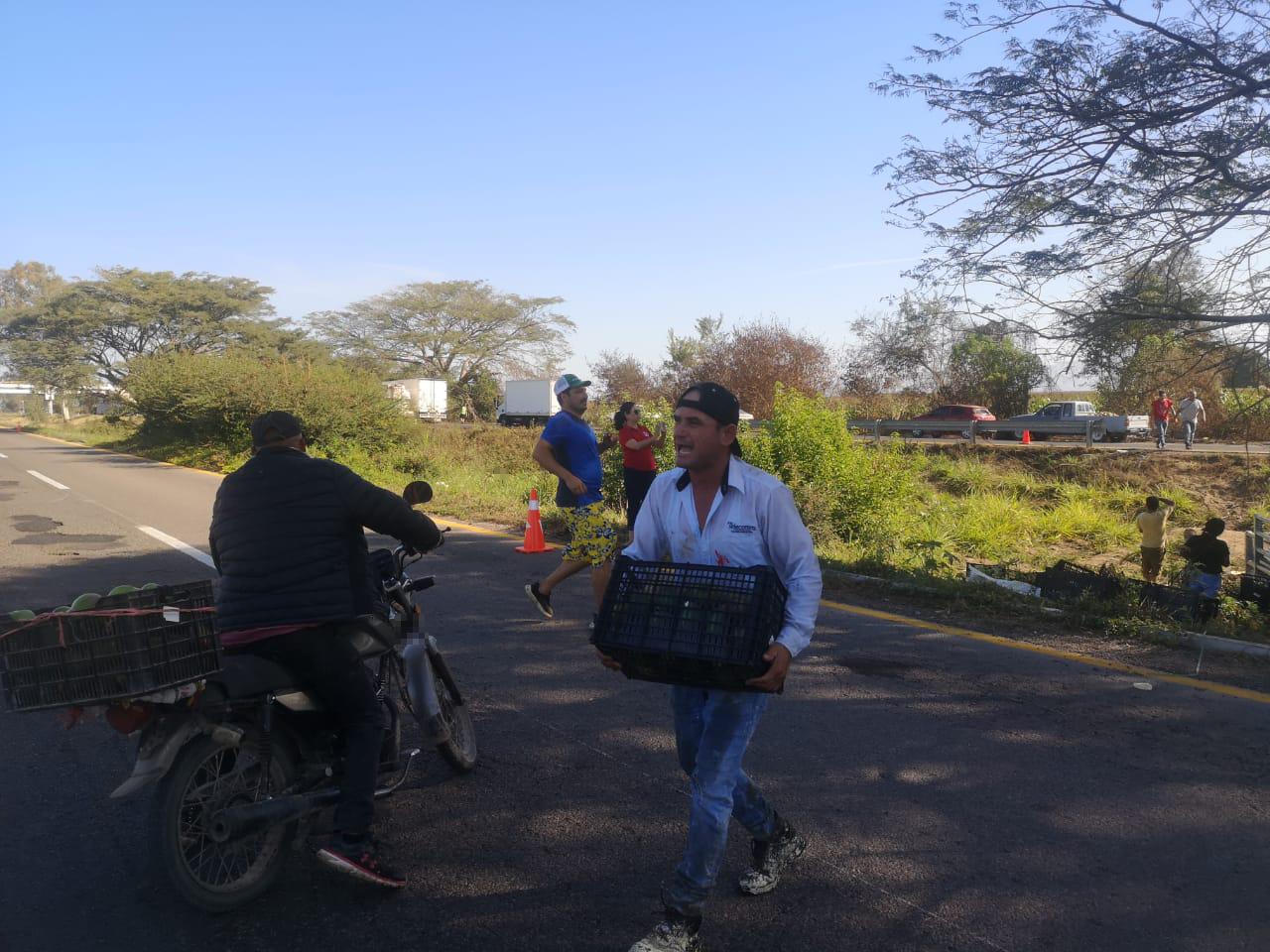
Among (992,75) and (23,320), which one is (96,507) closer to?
(992,75)

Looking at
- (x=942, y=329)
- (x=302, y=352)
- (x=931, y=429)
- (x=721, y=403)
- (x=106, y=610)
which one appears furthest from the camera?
(x=302, y=352)

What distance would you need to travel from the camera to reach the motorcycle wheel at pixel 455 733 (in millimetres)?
4508

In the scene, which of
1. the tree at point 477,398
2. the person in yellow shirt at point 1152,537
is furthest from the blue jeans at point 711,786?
the tree at point 477,398

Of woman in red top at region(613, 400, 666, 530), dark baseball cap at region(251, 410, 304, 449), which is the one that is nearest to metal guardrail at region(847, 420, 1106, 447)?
woman in red top at region(613, 400, 666, 530)

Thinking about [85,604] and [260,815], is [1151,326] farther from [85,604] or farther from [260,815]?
[85,604]

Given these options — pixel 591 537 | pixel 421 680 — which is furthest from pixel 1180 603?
pixel 421 680

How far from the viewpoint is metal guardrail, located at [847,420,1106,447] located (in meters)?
26.3

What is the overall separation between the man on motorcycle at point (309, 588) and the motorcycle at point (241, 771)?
107 mm

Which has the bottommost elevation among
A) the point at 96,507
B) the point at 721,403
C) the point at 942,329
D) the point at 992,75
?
the point at 96,507

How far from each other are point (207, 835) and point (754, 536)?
2.09 m

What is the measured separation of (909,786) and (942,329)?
6.23m

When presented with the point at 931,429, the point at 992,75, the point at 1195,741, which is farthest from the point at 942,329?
the point at 931,429

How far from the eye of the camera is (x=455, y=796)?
4484 millimetres

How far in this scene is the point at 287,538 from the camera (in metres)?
3.57
